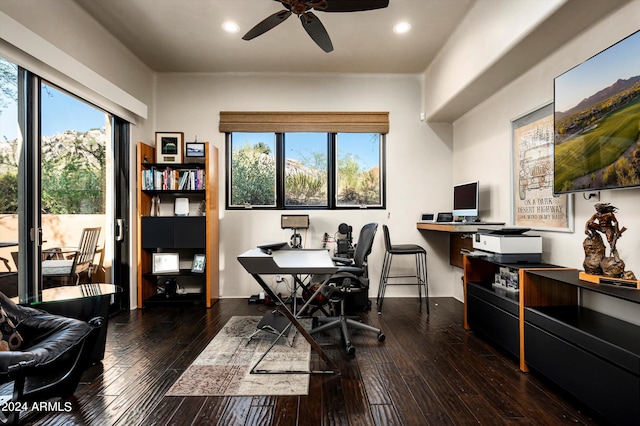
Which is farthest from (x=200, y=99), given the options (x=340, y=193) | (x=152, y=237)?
(x=340, y=193)

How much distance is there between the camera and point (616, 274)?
1.96 m

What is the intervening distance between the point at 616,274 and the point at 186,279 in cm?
450

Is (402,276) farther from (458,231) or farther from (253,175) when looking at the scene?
(253,175)

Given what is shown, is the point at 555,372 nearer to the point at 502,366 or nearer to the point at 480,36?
the point at 502,366

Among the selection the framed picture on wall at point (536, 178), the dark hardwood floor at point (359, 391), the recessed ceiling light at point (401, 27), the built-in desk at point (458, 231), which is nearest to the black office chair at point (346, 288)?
the dark hardwood floor at point (359, 391)

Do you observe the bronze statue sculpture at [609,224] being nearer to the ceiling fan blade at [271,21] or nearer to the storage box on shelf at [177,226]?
the ceiling fan blade at [271,21]

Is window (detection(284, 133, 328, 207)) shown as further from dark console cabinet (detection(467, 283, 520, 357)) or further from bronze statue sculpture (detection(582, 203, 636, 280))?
bronze statue sculpture (detection(582, 203, 636, 280))

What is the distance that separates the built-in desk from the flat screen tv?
0.99 metres

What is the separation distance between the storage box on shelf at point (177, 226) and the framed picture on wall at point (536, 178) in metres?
3.48

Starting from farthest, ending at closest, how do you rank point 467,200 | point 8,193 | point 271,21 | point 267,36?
point 467,200
point 267,36
point 271,21
point 8,193

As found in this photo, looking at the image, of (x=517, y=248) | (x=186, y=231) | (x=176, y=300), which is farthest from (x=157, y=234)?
(x=517, y=248)

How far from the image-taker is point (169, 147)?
4336mm

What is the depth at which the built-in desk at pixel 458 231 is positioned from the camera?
3.44m

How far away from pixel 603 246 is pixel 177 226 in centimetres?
414
